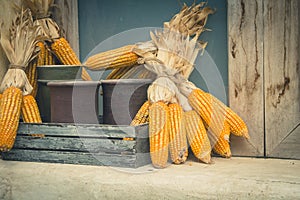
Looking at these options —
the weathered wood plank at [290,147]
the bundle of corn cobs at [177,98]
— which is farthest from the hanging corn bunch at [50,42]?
the weathered wood plank at [290,147]

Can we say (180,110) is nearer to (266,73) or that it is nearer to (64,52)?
(266,73)

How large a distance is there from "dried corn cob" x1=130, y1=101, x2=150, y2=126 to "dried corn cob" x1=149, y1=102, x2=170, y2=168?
0.12 metres

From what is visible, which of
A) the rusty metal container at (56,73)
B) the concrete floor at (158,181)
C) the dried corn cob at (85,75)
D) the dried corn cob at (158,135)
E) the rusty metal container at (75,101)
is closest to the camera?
the concrete floor at (158,181)

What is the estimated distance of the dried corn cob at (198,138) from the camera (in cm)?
222

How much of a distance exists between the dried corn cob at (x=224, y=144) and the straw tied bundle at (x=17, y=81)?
3.27ft

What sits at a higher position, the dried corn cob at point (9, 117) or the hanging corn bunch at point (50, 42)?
the hanging corn bunch at point (50, 42)

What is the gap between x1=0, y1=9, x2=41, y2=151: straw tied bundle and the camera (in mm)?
2328

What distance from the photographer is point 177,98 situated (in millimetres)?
2320

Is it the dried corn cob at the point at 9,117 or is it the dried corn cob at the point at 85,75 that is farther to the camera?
the dried corn cob at the point at 85,75

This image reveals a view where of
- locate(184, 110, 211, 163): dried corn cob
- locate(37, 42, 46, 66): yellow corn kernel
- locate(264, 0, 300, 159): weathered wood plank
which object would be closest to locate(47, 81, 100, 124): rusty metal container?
locate(37, 42, 46, 66): yellow corn kernel

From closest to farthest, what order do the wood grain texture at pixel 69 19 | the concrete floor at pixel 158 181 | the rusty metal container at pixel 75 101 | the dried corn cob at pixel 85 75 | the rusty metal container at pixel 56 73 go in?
the concrete floor at pixel 158 181
the rusty metal container at pixel 75 101
the rusty metal container at pixel 56 73
the dried corn cob at pixel 85 75
the wood grain texture at pixel 69 19

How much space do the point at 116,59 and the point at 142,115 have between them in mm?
357

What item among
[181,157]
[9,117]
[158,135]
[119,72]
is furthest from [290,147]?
[9,117]

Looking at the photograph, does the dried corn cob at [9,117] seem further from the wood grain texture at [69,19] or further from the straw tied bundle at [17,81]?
the wood grain texture at [69,19]
